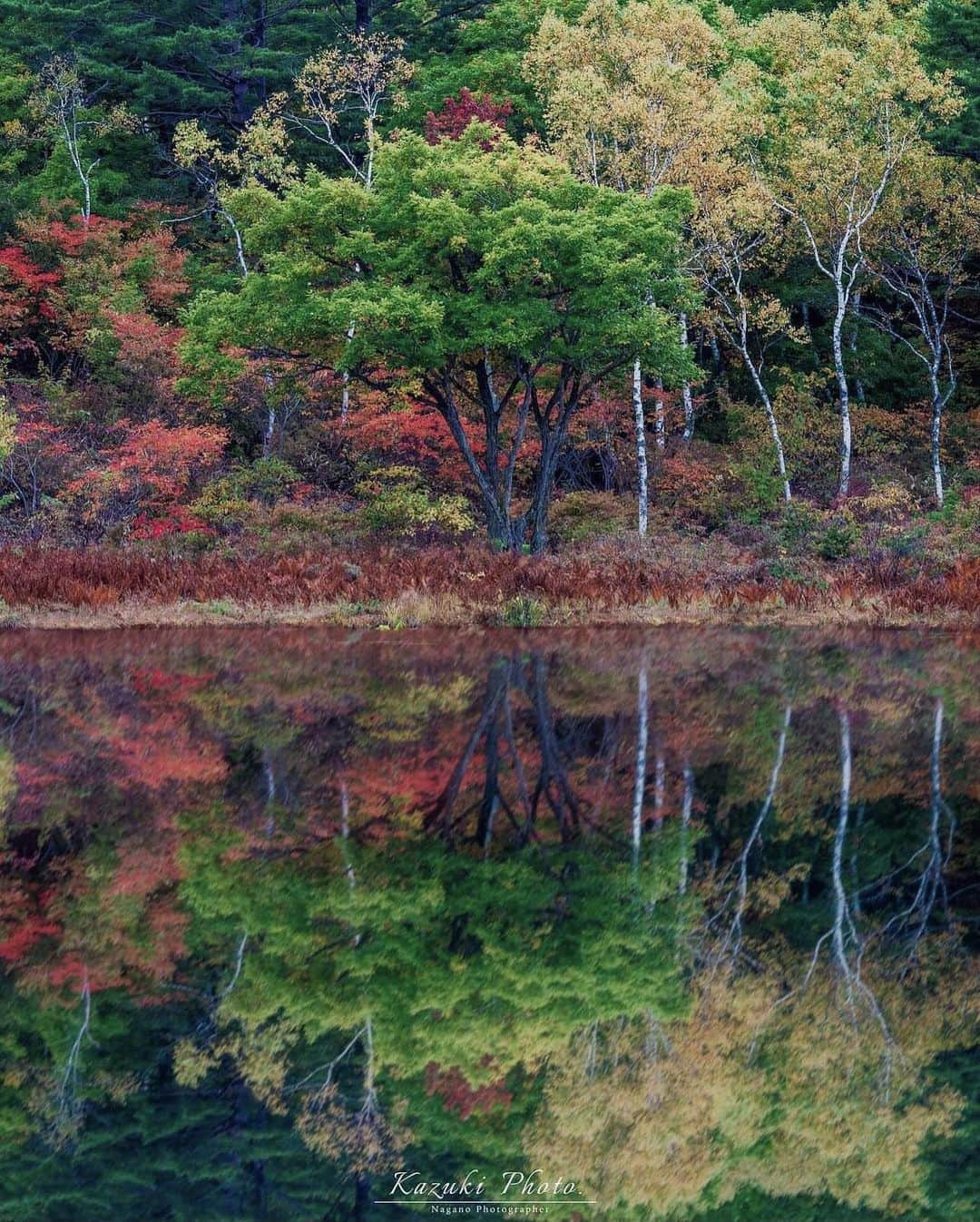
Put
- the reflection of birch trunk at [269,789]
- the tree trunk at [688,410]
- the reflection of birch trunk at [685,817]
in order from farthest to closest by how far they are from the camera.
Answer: the tree trunk at [688,410] → the reflection of birch trunk at [269,789] → the reflection of birch trunk at [685,817]

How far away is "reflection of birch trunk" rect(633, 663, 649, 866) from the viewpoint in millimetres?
8656

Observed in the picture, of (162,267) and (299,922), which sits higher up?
(162,267)

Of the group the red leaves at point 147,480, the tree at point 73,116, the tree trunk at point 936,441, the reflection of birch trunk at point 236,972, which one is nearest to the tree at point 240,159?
the tree at point 73,116

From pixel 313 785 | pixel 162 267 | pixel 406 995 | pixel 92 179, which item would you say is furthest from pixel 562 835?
pixel 92 179

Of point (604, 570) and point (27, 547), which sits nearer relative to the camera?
point (604, 570)

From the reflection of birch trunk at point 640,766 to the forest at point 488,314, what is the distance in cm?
689

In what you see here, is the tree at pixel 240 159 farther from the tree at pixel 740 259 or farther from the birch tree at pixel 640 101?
the tree at pixel 740 259

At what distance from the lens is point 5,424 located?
25219 millimetres

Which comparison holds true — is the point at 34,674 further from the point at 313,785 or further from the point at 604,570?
the point at 604,570


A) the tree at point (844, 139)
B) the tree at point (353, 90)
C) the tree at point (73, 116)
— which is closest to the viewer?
the tree at point (844, 139)

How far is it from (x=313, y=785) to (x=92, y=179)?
101 ft

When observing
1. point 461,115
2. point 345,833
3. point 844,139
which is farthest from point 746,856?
point 461,115

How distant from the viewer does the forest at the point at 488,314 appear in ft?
74.2

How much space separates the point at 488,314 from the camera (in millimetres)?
22547
